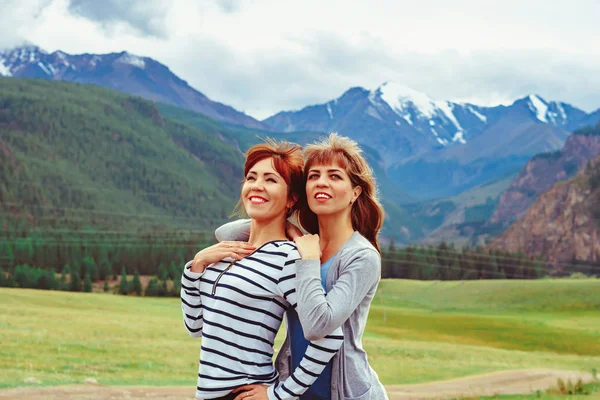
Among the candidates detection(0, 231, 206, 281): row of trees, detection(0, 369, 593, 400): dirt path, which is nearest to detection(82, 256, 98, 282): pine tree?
detection(0, 231, 206, 281): row of trees

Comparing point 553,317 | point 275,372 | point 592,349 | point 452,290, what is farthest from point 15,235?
point 275,372

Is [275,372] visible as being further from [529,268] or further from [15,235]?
[15,235]

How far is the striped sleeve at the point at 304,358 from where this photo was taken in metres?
5.08

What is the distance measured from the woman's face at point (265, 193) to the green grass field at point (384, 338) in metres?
13.3

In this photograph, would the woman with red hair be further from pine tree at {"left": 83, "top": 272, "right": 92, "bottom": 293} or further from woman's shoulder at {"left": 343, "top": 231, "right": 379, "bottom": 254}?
pine tree at {"left": 83, "top": 272, "right": 92, "bottom": 293}

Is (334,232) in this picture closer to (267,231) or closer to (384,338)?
(267,231)

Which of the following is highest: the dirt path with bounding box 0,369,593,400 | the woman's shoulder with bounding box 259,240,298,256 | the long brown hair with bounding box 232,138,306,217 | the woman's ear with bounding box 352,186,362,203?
the long brown hair with bounding box 232,138,306,217

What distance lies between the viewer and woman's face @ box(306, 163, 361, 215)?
5449 mm

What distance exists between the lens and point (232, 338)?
5246 mm

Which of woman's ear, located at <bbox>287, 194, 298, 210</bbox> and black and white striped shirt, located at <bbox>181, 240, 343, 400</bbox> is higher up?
woman's ear, located at <bbox>287, 194, 298, 210</bbox>

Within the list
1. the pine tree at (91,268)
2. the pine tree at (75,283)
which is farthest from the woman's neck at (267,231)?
the pine tree at (91,268)

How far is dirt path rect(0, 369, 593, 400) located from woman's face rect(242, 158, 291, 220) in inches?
417

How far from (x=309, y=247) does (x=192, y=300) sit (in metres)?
1.24

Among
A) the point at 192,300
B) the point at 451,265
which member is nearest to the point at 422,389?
the point at 192,300
